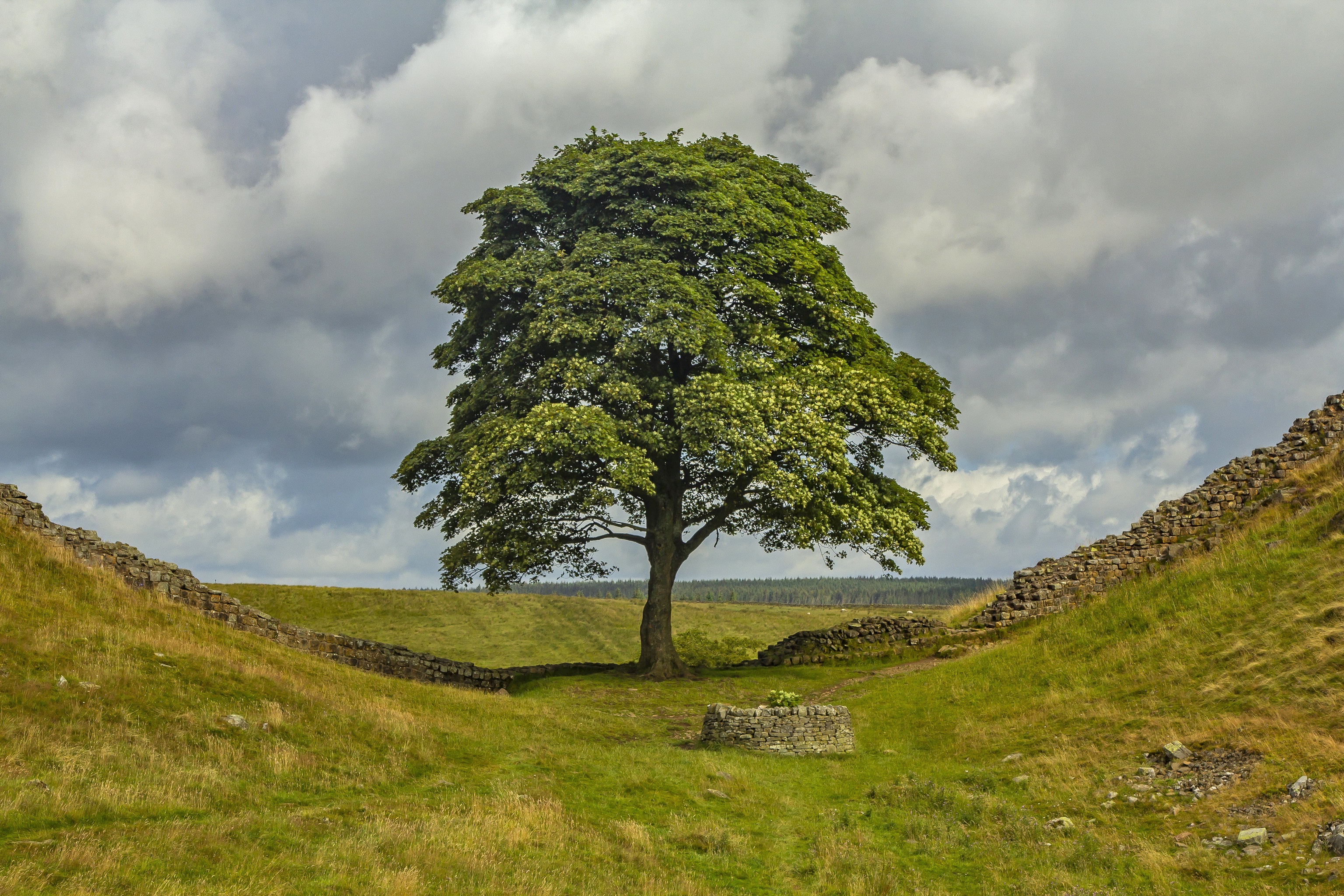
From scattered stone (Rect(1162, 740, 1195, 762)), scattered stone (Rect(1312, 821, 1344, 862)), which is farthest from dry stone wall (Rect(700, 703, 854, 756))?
scattered stone (Rect(1312, 821, 1344, 862))

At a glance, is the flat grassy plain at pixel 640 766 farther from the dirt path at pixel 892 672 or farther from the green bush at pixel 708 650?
the green bush at pixel 708 650

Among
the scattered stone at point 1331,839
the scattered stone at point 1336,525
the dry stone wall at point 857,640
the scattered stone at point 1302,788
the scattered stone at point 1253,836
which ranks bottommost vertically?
the scattered stone at point 1253,836

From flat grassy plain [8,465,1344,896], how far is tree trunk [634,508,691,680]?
5.43m

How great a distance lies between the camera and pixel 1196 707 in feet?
61.8

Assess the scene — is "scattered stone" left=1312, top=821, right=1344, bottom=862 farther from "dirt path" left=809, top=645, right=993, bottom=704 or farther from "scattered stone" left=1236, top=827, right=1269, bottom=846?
"dirt path" left=809, top=645, right=993, bottom=704

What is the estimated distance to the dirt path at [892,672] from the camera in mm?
30812

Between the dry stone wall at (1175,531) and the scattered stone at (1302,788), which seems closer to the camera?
the scattered stone at (1302,788)

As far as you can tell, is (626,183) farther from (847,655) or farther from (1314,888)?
(1314,888)

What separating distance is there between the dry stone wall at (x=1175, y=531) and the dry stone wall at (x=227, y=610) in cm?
2080

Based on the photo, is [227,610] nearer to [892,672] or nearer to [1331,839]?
[892,672]

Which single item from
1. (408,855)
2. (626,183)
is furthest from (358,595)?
(408,855)

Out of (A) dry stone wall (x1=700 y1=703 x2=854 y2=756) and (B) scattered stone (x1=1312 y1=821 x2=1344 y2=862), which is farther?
(A) dry stone wall (x1=700 y1=703 x2=854 y2=756)

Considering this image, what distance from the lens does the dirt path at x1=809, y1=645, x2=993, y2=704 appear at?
30.8m

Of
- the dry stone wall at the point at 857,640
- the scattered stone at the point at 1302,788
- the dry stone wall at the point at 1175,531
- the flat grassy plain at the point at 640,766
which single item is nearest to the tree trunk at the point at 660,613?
the flat grassy plain at the point at 640,766
